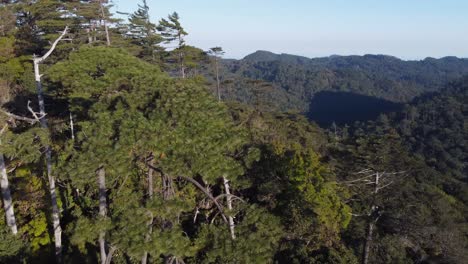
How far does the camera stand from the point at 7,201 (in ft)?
37.1

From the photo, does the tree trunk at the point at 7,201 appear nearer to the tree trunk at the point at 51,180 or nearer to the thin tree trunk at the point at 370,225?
the tree trunk at the point at 51,180

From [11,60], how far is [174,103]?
51.1 ft

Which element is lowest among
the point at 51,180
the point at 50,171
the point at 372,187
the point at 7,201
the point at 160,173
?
the point at 372,187

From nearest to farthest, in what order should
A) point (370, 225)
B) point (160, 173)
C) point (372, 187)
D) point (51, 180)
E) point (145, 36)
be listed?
point (160, 173), point (51, 180), point (370, 225), point (372, 187), point (145, 36)

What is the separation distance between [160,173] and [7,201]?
19.3ft

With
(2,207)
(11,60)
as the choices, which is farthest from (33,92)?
(2,207)

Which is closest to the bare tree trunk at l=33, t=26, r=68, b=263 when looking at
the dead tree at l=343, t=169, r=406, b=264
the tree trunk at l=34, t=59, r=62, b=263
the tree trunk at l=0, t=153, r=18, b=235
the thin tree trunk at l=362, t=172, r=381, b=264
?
the tree trunk at l=34, t=59, r=62, b=263

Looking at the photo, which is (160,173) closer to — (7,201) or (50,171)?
(50,171)

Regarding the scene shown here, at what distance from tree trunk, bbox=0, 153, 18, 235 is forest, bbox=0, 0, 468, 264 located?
4 centimetres

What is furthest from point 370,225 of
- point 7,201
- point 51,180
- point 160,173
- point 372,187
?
point 7,201

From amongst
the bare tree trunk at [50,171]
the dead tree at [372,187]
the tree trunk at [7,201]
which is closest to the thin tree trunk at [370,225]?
the dead tree at [372,187]

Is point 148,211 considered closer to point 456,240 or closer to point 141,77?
point 141,77

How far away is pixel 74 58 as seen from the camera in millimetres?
9219

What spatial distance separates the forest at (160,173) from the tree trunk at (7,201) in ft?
0.12
